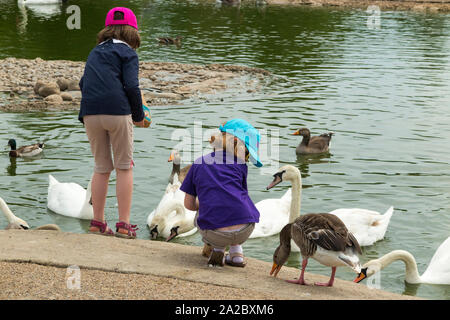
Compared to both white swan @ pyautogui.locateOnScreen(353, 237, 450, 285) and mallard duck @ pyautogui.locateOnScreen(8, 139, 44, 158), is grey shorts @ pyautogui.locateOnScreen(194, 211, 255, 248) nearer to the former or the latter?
white swan @ pyautogui.locateOnScreen(353, 237, 450, 285)

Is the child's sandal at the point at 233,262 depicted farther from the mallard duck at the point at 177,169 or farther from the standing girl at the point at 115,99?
the mallard duck at the point at 177,169

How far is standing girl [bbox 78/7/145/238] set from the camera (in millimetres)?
6117

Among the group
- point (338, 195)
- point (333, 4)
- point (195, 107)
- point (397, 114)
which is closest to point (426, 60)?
point (397, 114)

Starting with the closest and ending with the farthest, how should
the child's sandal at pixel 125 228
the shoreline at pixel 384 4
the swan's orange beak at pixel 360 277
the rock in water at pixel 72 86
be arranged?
the child's sandal at pixel 125 228
the swan's orange beak at pixel 360 277
the rock in water at pixel 72 86
the shoreline at pixel 384 4

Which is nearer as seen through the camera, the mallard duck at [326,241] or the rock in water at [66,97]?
the mallard duck at [326,241]

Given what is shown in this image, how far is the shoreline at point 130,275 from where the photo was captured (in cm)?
464

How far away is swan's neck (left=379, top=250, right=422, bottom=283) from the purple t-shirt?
96.8 inches

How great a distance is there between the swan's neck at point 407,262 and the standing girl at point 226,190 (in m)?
2.43

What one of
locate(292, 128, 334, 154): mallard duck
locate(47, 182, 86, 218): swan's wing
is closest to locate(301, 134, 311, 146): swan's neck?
locate(292, 128, 334, 154): mallard duck

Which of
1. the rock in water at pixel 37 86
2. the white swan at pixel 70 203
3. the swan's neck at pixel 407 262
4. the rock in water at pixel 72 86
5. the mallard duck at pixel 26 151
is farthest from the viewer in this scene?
the rock in water at pixel 72 86

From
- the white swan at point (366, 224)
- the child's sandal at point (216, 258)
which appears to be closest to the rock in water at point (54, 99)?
the white swan at point (366, 224)
